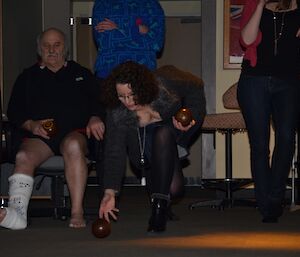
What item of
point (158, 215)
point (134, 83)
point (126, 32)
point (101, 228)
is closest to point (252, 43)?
point (126, 32)

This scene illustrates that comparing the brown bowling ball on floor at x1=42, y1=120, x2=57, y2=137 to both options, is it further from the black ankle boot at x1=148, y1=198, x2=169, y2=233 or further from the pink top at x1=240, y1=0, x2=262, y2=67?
the pink top at x1=240, y1=0, x2=262, y2=67

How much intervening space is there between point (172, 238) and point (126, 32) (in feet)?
4.75

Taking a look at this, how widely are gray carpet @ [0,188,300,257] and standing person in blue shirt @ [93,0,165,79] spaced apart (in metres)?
0.90

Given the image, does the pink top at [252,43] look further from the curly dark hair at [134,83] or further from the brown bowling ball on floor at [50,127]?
the brown bowling ball on floor at [50,127]

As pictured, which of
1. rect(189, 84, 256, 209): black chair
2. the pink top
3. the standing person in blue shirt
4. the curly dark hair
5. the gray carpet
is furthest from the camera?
rect(189, 84, 256, 209): black chair

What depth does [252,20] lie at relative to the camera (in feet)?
15.2

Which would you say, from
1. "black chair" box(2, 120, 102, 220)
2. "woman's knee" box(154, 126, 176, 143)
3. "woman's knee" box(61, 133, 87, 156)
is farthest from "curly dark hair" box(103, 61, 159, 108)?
"black chair" box(2, 120, 102, 220)

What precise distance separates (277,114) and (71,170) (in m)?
1.11

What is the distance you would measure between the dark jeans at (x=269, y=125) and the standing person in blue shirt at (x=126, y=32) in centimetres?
65

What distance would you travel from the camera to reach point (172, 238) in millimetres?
4035

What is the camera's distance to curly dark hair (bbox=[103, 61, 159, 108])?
163 inches

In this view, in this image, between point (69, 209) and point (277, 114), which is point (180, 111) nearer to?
point (277, 114)

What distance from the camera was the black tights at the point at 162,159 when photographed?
4141 mm

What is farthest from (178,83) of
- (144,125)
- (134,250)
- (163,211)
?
(134,250)
